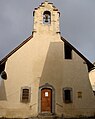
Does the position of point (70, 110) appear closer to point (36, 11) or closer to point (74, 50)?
point (74, 50)

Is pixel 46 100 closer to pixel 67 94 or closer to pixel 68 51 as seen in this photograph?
pixel 67 94

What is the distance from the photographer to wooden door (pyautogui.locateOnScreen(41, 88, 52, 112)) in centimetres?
2081

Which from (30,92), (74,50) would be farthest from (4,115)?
(74,50)

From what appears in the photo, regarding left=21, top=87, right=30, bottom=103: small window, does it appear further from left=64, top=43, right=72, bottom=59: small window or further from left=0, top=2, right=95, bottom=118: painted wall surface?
left=64, top=43, right=72, bottom=59: small window

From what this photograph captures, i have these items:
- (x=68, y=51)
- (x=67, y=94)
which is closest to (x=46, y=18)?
(x=68, y=51)

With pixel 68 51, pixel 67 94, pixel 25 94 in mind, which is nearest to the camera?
pixel 25 94

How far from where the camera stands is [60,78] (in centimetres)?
2133

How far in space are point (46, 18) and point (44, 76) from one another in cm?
531

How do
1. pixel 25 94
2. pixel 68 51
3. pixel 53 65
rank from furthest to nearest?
1. pixel 68 51
2. pixel 53 65
3. pixel 25 94

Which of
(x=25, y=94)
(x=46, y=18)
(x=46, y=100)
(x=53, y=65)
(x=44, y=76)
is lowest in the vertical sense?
(x=46, y=100)

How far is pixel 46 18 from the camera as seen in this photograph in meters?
23.3

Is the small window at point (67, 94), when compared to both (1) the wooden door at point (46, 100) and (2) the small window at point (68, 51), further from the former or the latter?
(2) the small window at point (68, 51)

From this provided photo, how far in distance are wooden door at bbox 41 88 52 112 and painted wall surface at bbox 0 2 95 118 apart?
454 millimetres

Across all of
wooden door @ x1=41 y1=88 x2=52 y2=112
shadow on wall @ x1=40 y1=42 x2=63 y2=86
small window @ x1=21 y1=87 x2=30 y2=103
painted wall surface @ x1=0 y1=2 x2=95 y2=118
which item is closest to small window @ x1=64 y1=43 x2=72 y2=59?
painted wall surface @ x1=0 y1=2 x2=95 y2=118
